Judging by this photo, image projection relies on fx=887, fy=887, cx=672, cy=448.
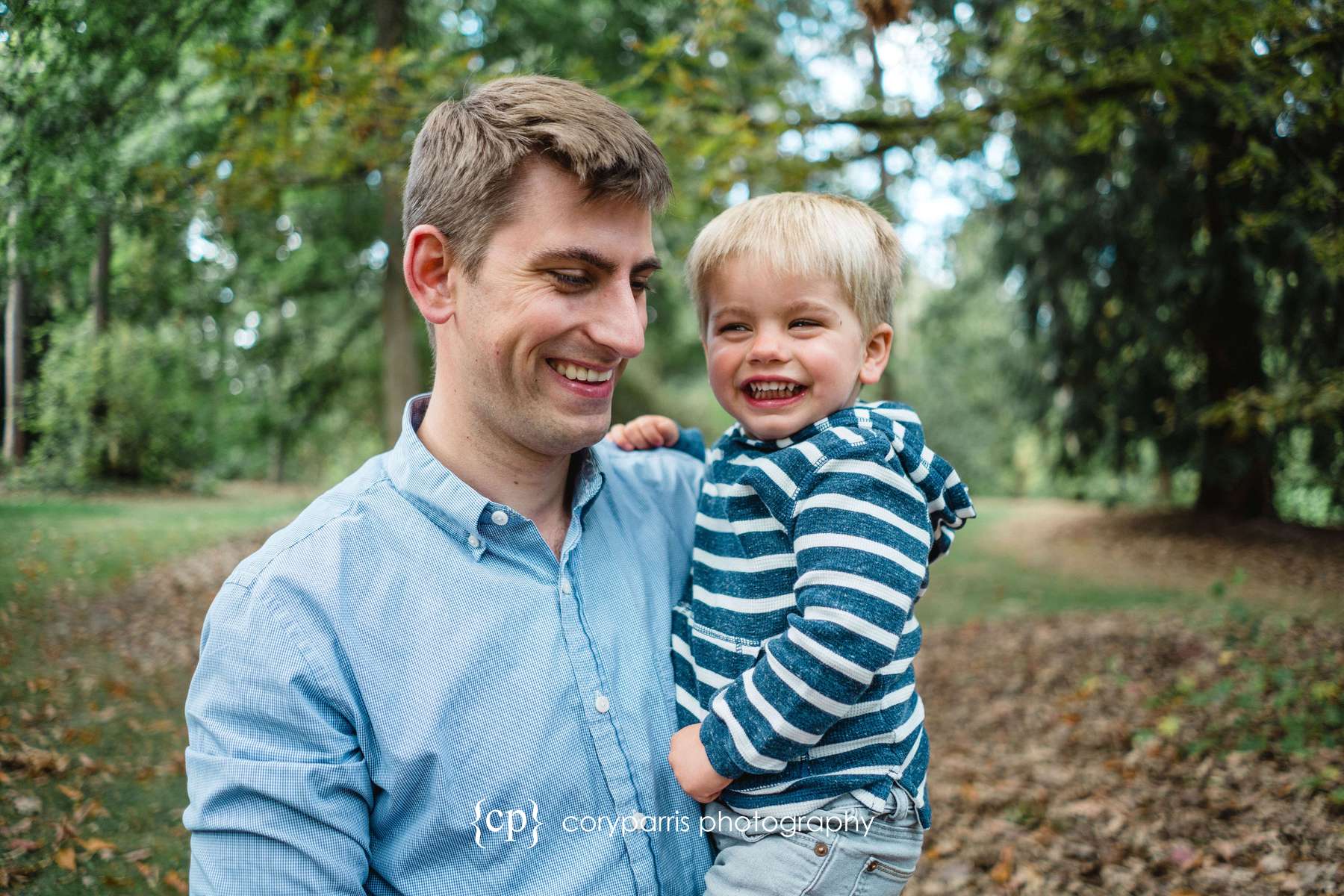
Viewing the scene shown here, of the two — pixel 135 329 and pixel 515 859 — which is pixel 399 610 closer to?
pixel 515 859

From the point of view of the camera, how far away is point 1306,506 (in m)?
10.2

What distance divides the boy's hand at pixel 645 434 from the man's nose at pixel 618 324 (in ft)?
1.73

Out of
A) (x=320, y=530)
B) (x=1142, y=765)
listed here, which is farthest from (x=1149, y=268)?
(x=320, y=530)

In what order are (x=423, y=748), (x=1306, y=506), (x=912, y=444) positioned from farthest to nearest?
(x=1306, y=506), (x=912, y=444), (x=423, y=748)

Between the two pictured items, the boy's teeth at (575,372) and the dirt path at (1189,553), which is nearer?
the boy's teeth at (575,372)

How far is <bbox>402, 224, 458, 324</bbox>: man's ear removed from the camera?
1828mm

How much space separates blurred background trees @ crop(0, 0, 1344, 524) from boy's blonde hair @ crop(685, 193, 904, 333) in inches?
56.0

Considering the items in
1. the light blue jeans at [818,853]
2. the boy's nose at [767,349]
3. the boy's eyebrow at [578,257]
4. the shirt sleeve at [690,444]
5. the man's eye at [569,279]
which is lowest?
the light blue jeans at [818,853]

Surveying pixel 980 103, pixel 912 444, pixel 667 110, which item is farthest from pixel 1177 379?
pixel 912 444

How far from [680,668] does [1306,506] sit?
11131 millimetres

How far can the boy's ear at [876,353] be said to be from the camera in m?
2.02

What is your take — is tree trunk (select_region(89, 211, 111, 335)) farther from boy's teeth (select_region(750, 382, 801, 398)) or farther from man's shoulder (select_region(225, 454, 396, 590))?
boy's teeth (select_region(750, 382, 801, 398))

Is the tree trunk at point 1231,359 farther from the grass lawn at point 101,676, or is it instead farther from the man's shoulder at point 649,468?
the grass lawn at point 101,676

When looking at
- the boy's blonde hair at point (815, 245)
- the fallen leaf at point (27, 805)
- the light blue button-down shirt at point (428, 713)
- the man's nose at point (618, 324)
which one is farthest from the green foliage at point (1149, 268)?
the fallen leaf at point (27, 805)
